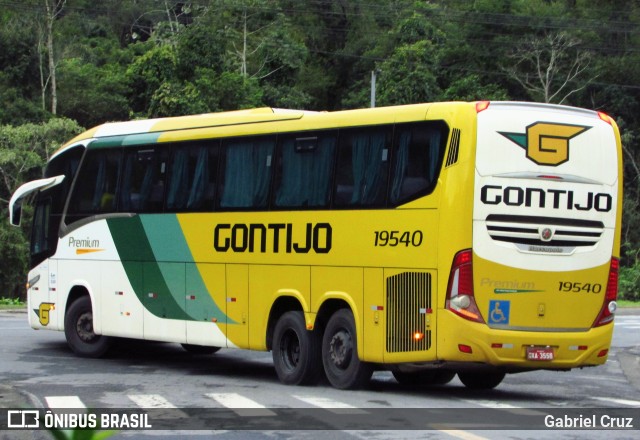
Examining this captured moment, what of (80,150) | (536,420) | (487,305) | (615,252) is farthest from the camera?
(80,150)

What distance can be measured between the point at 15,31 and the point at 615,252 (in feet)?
175

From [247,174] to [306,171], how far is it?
130cm

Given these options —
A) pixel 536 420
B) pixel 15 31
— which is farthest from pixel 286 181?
pixel 15 31

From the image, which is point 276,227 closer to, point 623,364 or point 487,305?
point 487,305

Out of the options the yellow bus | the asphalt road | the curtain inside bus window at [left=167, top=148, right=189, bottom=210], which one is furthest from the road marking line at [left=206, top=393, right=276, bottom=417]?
the curtain inside bus window at [left=167, top=148, right=189, bottom=210]

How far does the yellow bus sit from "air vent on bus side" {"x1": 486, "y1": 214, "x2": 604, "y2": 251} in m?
0.02

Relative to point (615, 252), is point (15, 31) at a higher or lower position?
higher

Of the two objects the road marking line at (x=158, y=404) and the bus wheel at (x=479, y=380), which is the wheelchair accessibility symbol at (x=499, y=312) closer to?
the bus wheel at (x=479, y=380)

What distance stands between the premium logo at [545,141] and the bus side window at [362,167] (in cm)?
165

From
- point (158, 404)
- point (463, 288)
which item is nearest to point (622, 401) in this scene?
point (463, 288)

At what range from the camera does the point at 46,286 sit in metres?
21.2

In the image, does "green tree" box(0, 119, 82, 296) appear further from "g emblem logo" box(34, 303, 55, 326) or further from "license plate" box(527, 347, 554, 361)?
"license plate" box(527, 347, 554, 361)

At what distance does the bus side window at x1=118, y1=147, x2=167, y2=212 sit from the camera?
18781mm

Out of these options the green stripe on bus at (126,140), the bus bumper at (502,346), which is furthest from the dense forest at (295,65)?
the bus bumper at (502,346)
